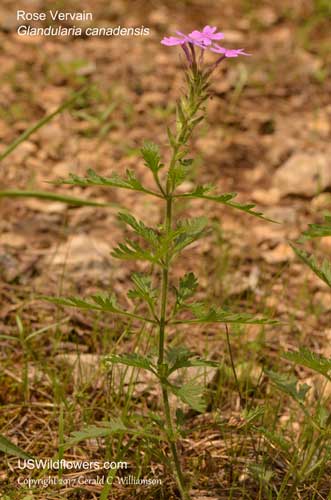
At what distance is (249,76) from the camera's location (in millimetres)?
4180

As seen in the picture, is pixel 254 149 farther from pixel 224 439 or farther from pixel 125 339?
pixel 224 439

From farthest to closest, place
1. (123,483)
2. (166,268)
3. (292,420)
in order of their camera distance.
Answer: (292,420) → (123,483) → (166,268)

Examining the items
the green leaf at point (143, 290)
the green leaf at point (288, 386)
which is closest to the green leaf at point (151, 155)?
the green leaf at point (143, 290)

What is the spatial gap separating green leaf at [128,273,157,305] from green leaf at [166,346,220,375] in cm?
15

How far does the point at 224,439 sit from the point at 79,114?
7.11 feet

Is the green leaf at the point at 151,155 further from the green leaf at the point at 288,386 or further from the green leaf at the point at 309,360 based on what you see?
the green leaf at the point at 288,386

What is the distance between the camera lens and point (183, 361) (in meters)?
1.69

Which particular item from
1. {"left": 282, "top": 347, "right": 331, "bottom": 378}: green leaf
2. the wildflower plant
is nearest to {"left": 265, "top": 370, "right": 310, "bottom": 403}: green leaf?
{"left": 282, "top": 347, "right": 331, "bottom": 378}: green leaf

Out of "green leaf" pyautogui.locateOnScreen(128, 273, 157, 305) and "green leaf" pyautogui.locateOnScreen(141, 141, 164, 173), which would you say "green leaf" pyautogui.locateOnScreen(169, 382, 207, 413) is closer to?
"green leaf" pyautogui.locateOnScreen(128, 273, 157, 305)

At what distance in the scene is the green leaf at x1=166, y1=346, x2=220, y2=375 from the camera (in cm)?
167

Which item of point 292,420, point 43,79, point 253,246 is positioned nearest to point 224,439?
point 292,420

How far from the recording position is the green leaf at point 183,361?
1668mm

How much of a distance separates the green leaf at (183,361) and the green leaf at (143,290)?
152 mm

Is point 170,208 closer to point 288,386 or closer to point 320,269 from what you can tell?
point 320,269
